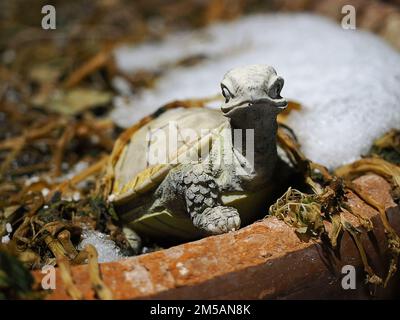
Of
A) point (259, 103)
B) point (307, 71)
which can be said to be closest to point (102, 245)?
point (259, 103)

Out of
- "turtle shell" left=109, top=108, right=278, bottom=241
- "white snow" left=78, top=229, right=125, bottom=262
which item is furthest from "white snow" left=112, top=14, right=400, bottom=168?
"white snow" left=78, top=229, right=125, bottom=262

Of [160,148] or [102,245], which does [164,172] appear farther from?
[102,245]

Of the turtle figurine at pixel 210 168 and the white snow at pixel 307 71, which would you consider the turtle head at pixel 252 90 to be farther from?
the white snow at pixel 307 71

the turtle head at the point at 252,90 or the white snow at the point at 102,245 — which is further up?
the turtle head at the point at 252,90

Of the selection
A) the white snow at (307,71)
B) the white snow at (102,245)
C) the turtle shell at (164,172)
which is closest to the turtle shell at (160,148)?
the turtle shell at (164,172)

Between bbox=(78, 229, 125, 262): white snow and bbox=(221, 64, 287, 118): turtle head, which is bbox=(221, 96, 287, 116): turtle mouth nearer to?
bbox=(221, 64, 287, 118): turtle head
